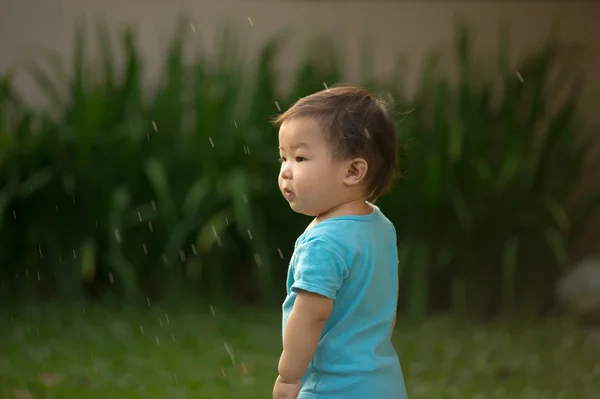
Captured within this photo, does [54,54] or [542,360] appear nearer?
[542,360]

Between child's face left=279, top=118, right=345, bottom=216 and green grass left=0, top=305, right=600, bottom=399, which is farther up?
child's face left=279, top=118, right=345, bottom=216

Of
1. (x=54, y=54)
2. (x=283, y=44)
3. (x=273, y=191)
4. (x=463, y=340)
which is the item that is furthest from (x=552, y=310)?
(x=54, y=54)

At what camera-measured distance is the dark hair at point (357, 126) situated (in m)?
2.15

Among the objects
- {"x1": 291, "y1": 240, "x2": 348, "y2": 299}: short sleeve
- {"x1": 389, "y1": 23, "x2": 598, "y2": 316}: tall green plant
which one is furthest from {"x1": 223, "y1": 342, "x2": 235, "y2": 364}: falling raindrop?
{"x1": 291, "y1": 240, "x2": 348, "y2": 299}: short sleeve

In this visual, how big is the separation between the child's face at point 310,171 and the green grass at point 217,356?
1.80 m

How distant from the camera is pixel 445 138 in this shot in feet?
18.1

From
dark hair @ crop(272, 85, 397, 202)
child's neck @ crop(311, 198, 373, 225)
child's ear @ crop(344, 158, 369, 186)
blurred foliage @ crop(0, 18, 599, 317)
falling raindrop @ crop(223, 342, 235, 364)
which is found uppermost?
dark hair @ crop(272, 85, 397, 202)

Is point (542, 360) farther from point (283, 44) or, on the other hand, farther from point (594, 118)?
point (283, 44)

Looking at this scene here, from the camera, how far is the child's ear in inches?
85.1

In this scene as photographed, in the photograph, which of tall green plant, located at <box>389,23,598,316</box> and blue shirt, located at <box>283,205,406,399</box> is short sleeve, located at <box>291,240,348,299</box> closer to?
blue shirt, located at <box>283,205,406,399</box>

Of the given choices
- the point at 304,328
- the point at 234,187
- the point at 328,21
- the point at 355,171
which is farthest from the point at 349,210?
the point at 328,21

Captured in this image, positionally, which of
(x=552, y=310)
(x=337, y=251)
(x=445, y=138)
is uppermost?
(x=337, y=251)

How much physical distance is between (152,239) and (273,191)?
29.7 inches

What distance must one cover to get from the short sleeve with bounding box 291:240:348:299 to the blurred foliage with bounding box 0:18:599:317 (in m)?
3.23
